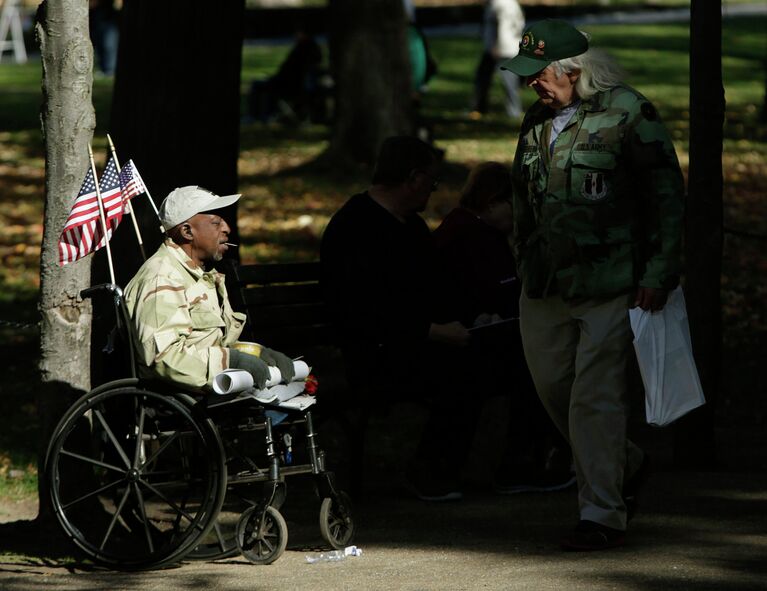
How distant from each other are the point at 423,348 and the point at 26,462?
7.76 ft

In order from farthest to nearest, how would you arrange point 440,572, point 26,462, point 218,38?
point 218,38 < point 26,462 < point 440,572

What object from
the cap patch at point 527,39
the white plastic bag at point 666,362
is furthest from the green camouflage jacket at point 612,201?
the cap patch at point 527,39

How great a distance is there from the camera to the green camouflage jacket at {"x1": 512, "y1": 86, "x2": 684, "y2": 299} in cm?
544

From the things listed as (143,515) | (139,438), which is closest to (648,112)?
(139,438)

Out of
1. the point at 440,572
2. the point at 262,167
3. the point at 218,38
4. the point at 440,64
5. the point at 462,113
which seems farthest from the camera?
the point at 440,64

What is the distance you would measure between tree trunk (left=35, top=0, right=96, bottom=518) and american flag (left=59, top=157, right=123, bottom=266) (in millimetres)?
213

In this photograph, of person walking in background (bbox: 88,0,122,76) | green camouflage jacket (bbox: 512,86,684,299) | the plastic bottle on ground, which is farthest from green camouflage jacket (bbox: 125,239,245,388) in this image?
person walking in background (bbox: 88,0,122,76)

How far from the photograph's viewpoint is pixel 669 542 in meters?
5.62

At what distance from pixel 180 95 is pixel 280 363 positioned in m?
3.06


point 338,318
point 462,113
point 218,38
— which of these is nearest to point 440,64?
point 462,113

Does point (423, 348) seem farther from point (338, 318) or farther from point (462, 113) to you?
point (462, 113)

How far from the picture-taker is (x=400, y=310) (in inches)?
271

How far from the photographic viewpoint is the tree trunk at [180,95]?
27.5 ft

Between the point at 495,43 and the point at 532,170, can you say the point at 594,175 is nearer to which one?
the point at 532,170
